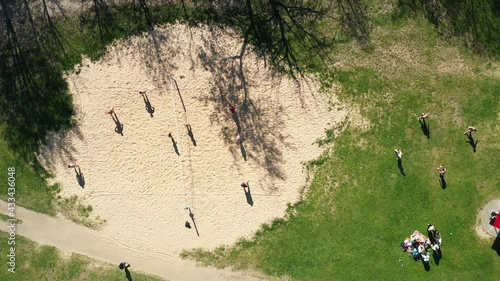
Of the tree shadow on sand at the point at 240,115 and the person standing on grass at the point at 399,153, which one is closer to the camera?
the person standing on grass at the point at 399,153

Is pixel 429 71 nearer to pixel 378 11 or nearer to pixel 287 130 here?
pixel 378 11

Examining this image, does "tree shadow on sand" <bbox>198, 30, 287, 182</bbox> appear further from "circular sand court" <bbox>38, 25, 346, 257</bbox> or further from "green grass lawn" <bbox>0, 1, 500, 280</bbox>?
"green grass lawn" <bbox>0, 1, 500, 280</bbox>

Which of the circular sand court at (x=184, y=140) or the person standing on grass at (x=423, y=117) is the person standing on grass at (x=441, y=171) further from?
the circular sand court at (x=184, y=140)

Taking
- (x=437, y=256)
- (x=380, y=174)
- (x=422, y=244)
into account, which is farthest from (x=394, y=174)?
(x=437, y=256)

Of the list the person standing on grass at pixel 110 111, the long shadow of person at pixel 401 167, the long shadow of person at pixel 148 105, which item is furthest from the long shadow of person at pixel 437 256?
the person standing on grass at pixel 110 111

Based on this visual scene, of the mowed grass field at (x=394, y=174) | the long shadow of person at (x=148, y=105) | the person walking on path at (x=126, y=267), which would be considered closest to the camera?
the person walking on path at (x=126, y=267)

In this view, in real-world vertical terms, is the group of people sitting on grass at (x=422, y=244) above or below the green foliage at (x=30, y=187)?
below

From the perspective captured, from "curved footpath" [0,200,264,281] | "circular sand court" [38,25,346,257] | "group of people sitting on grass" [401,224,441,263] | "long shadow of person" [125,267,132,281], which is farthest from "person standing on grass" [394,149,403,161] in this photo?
"long shadow of person" [125,267,132,281]
